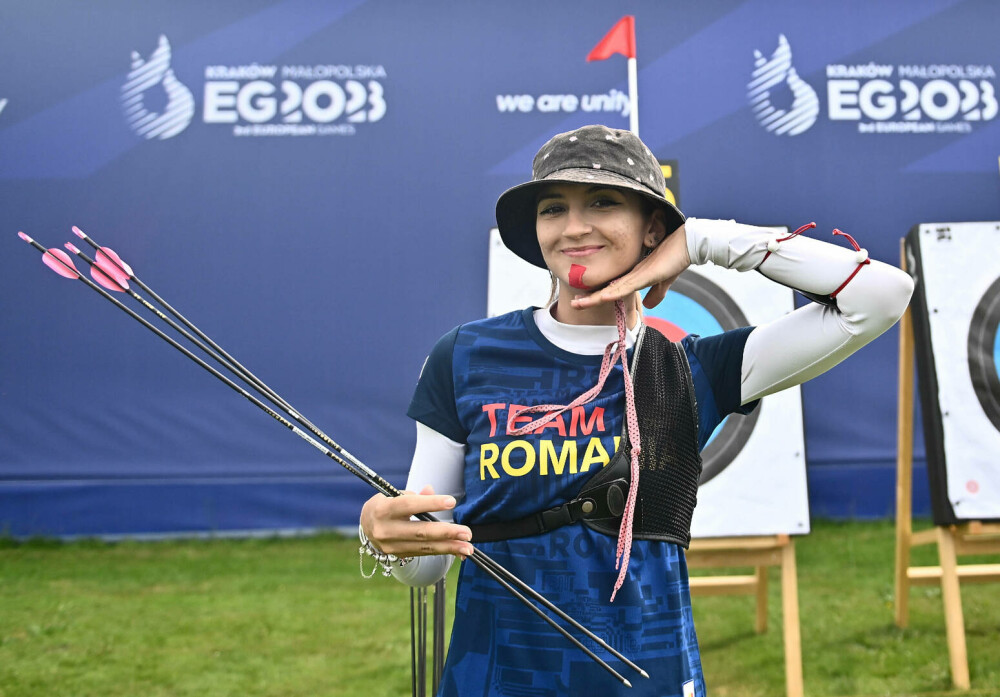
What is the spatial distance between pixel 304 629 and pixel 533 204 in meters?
Answer: 2.08

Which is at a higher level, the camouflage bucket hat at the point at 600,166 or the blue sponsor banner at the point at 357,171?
the blue sponsor banner at the point at 357,171

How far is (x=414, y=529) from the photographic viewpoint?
0.90 metres

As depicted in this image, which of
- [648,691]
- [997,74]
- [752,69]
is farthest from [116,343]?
[997,74]

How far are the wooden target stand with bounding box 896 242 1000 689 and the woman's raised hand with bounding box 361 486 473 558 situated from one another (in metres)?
2.00

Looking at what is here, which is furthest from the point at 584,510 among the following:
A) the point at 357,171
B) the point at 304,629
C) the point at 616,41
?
the point at 357,171

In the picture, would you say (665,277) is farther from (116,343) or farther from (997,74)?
(997,74)

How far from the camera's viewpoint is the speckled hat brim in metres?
1.03

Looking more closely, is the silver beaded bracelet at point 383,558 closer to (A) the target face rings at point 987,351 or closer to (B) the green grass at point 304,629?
(B) the green grass at point 304,629

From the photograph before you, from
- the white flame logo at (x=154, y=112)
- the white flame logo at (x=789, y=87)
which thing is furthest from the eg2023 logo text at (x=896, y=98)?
the white flame logo at (x=154, y=112)

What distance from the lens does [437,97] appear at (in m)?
4.45

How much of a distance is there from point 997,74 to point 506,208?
4.17m

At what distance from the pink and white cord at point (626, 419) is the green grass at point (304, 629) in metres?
1.52

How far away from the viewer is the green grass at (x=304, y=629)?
2.38 metres

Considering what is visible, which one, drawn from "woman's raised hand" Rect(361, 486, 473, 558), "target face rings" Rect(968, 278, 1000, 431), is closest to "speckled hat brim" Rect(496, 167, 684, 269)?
"woman's raised hand" Rect(361, 486, 473, 558)
